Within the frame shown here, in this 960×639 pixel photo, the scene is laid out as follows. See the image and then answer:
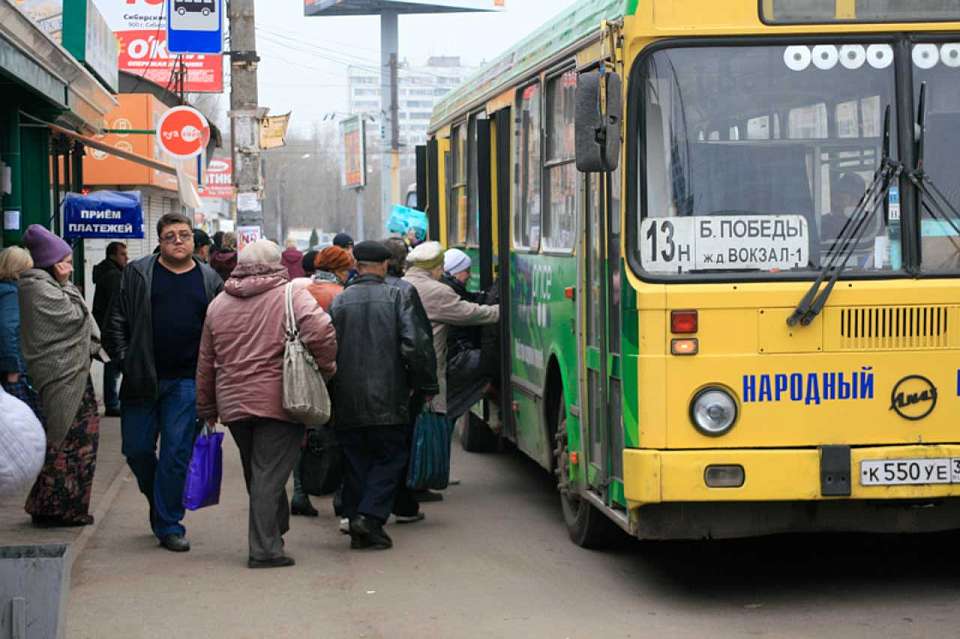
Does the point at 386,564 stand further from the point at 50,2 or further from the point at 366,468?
the point at 50,2

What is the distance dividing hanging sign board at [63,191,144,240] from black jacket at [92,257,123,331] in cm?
91

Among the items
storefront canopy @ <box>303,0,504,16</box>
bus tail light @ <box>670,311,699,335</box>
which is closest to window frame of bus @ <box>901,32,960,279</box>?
bus tail light @ <box>670,311,699,335</box>

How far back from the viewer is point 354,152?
57.3 meters

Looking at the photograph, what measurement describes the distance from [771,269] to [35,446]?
11.6 feet

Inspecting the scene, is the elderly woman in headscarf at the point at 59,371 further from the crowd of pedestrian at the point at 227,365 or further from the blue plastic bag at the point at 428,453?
the blue plastic bag at the point at 428,453

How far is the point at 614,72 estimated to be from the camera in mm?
7371

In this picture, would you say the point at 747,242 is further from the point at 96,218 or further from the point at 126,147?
the point at 126,147

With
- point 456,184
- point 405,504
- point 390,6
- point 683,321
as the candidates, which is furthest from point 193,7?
point 390,6

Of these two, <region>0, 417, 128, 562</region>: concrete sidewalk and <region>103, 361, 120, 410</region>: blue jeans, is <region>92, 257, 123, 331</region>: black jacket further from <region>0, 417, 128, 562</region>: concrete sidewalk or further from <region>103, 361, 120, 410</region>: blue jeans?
<region>0, 417, 128, 562</region>: concrete sidewalk

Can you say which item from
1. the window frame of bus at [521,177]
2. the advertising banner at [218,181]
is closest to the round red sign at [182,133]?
the window frame of bus at [521,177]

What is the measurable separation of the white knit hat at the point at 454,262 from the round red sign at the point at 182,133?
7.61 m

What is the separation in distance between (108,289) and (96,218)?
1.46 m

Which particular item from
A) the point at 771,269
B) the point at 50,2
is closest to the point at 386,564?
the point at 771,269

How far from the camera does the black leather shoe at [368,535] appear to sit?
9.13m
